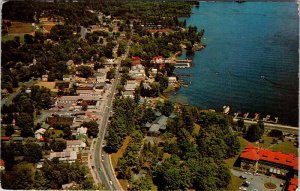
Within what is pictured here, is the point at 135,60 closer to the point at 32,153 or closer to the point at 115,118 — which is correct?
the point at 115,118

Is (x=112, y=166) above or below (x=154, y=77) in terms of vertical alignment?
below

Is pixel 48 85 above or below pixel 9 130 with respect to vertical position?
above

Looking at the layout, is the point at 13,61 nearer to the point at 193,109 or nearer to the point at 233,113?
the point at 193,109

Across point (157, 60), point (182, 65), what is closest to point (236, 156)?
point (182, 65)

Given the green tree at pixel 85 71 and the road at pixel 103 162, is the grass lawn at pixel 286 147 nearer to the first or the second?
the road at pixel 103 162

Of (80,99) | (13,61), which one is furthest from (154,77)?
(13,61)
